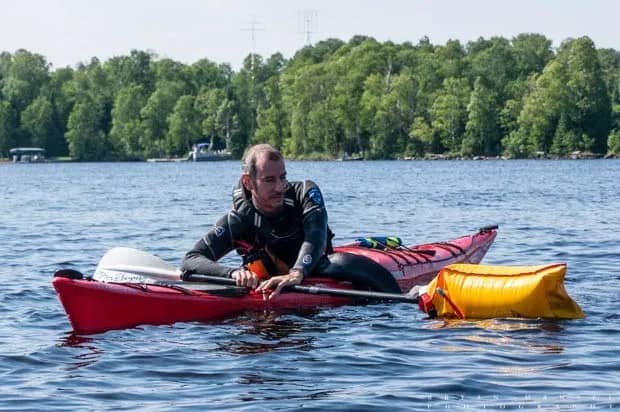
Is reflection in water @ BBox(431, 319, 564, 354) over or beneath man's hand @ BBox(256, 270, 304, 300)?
beneath

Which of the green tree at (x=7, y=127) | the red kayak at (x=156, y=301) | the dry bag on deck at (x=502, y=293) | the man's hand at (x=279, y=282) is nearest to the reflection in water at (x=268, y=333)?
the red kayak at (x=156, y=301)

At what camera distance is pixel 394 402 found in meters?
7.87

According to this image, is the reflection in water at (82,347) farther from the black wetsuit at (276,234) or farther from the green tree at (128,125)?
the green tree at (128,125)

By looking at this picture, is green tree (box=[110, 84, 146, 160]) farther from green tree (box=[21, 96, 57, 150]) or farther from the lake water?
the lake water

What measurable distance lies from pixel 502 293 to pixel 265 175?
2.24 m

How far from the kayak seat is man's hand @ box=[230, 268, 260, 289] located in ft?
2.58

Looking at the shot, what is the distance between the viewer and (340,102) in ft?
334

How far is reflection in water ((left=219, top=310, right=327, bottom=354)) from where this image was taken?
9820 mm

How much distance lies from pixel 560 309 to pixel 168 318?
3372mm

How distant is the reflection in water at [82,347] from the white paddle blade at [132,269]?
3.05 ft

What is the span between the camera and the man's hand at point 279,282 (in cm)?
1070

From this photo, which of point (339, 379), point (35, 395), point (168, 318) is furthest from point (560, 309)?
point (35, 395)

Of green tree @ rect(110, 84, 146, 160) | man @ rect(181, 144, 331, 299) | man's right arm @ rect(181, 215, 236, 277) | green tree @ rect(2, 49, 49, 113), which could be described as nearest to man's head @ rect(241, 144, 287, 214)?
man @ rect(181, 144, 331, 299)

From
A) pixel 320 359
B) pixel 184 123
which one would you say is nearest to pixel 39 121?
pixel 184 123
